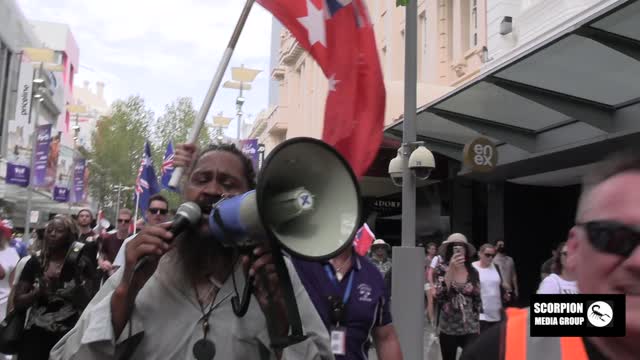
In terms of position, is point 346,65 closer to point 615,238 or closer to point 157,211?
point 157,211

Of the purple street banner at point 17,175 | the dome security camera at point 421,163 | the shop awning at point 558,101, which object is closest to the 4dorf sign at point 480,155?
the shop awning at point 558,101

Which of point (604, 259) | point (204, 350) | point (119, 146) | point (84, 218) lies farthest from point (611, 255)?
point (119, 146)

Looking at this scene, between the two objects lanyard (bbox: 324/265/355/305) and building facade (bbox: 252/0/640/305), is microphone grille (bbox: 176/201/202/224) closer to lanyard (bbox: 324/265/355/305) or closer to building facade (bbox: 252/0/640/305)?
lanyard (bbox: 324/265/355/305)

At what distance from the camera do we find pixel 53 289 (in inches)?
203

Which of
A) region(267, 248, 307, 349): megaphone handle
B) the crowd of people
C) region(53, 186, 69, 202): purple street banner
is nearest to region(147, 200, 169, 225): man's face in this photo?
the crowd of people

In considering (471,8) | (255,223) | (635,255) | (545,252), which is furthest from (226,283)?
(471,8)

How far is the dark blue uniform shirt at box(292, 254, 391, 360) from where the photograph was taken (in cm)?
337

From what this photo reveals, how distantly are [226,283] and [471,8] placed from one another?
16.3 meters

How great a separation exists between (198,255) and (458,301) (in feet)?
18.2

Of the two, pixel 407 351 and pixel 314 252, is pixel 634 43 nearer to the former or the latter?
pixel 407 351

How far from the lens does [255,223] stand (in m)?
1.72

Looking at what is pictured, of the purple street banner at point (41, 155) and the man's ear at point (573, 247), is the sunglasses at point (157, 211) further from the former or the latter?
the purple street banner at point (41, 155)

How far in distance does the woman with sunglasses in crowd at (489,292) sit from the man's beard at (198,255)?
6046 mm

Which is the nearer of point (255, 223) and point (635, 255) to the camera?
point (635, 255)
